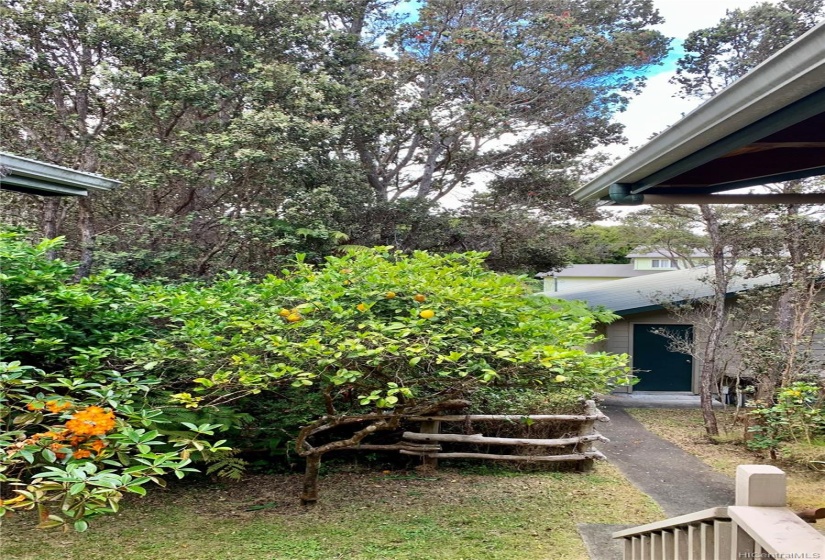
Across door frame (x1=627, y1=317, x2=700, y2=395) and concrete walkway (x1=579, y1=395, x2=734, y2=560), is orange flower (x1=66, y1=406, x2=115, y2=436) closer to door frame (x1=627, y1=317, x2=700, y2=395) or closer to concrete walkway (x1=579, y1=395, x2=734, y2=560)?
concrete walkway (x1=579, y1=395, x2=734, y2=560)

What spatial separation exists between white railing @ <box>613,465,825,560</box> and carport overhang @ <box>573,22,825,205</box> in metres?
1.07

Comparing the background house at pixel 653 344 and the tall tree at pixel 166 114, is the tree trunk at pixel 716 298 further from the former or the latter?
the tall tree at pixel 166 114

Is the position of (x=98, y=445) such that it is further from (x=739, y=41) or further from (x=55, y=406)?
(x=739, y=41)

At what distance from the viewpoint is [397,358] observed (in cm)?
392

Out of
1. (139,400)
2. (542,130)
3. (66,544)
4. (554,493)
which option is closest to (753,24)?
(542,130)

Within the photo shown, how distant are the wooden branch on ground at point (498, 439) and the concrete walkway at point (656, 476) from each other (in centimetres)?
70

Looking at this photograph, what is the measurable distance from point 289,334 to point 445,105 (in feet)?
31.1

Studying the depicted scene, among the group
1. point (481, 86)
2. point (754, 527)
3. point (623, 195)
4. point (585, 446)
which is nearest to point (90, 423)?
point (754, 527)

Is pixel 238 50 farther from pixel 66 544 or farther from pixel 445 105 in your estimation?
pixel 66 544

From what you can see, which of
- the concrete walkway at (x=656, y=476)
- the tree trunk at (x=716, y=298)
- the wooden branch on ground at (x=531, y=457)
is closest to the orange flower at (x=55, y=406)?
the concrete walkway at (x=656, y=476)

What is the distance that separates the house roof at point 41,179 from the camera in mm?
3385

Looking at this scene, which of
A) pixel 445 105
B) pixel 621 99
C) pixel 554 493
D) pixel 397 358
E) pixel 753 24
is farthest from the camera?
pixel 621 99

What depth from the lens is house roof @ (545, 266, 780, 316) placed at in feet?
36.6

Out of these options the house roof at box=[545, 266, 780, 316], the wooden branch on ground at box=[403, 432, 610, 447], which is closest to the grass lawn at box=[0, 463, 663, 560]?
the wooden branch on ground at box=[403, 432, 610, 447]
